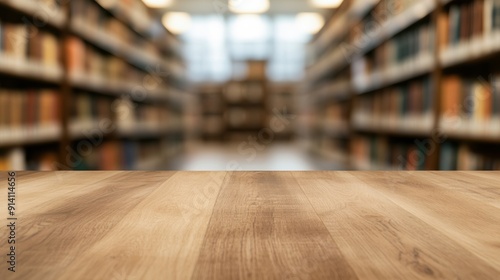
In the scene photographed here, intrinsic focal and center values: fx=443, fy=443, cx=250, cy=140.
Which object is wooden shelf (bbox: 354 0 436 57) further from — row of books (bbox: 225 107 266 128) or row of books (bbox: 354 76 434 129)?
row of books (bbox: 225 107 266 128)

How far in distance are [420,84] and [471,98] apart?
2.48 ft

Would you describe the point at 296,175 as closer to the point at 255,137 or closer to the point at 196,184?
the point at 196,184

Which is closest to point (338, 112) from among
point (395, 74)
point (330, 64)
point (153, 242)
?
point (330, 64)

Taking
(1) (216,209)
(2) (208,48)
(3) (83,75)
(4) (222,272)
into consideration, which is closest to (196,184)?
(1) (216,209)

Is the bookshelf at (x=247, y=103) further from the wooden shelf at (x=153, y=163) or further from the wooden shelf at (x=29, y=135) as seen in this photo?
the wooden shelf at (x=29, y=135)

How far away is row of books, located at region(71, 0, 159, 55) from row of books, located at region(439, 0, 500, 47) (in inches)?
99.0

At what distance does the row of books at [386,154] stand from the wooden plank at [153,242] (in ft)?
7.64

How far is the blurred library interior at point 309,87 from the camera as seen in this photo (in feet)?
7.98

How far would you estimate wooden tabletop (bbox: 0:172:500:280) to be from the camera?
55 centimetres

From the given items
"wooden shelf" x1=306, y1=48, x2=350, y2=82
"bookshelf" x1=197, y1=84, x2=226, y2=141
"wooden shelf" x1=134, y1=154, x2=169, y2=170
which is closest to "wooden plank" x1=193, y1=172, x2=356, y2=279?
"wooden shelf" x1=134, y1=154, x2=169, y2=170

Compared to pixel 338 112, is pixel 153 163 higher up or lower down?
lower down

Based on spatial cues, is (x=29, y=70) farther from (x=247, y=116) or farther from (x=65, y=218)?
(x=247, y=116)

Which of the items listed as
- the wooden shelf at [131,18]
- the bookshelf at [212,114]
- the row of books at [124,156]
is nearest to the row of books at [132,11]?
the wooden shelf at [131,18]

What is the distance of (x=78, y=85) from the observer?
3369 millimetres
